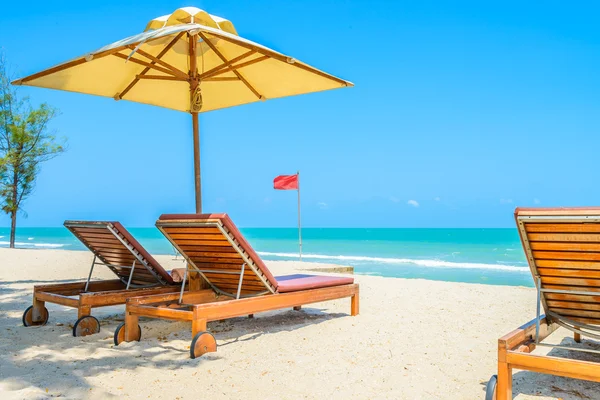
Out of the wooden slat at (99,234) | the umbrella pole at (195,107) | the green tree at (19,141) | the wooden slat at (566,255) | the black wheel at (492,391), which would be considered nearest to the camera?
the black wheel at (492,391)

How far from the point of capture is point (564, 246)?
2.66 meters

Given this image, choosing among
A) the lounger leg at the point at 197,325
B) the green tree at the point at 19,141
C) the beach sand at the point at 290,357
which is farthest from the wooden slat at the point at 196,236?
the green tree at the point at 19,141

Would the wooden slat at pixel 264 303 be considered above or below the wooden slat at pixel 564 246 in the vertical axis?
below

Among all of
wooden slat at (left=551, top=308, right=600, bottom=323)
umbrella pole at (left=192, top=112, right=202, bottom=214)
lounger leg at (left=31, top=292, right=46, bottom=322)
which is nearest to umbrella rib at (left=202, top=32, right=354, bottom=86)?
umbrella pole at (left=192, top=112, right=202, bottom=214)

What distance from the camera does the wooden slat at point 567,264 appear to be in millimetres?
2658

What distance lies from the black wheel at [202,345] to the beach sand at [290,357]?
0.23 ft

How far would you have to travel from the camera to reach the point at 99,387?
9.96 ft

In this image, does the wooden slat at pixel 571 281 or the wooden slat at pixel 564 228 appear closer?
the wooden slat at pixel 564 228

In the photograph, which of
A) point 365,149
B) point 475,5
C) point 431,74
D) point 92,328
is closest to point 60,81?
point 92,328

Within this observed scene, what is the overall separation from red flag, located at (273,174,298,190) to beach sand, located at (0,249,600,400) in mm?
7398

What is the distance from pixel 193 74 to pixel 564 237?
388cm

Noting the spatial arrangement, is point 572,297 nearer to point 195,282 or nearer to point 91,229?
point 195,282

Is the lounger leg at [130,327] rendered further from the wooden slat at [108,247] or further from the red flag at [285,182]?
the red flag at [285,182]

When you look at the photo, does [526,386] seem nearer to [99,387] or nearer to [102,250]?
[99,387]
